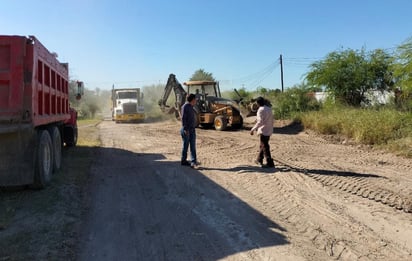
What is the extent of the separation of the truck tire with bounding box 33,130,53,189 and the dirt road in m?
0.91

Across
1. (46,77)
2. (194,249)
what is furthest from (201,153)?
(194,249)

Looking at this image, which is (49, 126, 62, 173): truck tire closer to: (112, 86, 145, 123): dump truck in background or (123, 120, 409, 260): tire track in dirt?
(123, 120, 409, 260): tire track in dirt

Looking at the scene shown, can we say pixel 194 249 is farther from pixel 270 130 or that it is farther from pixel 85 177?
pixel 270 130

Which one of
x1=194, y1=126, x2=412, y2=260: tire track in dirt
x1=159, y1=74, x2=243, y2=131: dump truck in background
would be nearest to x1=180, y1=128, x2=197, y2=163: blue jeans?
x1=194, y1=126, x2=412, y2=260: tire track in dirt

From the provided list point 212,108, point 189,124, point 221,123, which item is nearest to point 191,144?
point 189,124

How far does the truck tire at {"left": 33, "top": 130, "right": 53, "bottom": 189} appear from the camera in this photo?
6941mm

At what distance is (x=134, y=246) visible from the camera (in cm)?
486

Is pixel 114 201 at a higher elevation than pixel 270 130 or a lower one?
lower

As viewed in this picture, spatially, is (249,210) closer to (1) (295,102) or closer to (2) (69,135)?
(2) (69,135)

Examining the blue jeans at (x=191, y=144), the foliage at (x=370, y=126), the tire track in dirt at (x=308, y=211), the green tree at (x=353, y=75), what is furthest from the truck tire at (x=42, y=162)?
the green tree at (x=353, y=75)

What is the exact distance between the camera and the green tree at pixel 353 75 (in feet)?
66.0

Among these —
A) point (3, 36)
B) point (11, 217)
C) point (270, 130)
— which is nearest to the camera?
point (11, 217)

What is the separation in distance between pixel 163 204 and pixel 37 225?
199cm

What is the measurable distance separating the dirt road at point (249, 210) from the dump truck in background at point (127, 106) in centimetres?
2077
